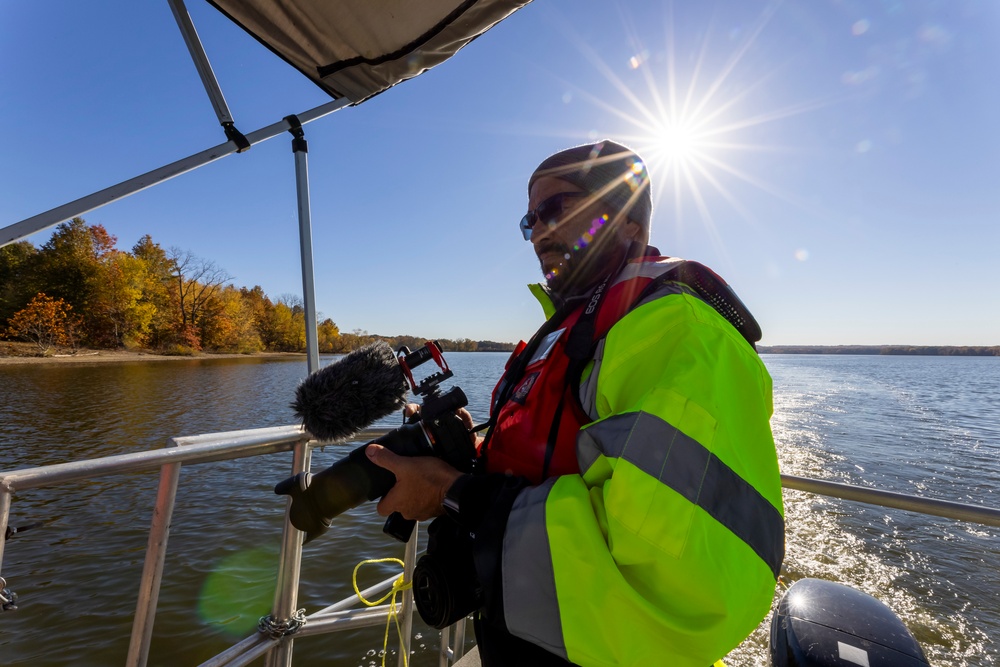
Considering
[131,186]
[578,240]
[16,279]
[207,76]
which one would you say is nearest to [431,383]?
[578,240]

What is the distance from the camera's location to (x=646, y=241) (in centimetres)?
145

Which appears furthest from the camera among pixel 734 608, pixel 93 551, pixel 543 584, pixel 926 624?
pixel 93 551

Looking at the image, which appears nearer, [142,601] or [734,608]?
[734,608]

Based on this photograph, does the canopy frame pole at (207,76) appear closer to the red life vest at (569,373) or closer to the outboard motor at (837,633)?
the red life vest at (569,373)

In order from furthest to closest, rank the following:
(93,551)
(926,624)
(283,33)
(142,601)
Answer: (93,551)
(926,624)
(283,33)
(142,601)

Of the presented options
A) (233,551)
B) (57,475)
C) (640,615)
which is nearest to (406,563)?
(57,475)

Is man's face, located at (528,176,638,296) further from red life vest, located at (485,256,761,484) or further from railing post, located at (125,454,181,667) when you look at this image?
railing post, located at (125,454,181,667)

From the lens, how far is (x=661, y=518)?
27.3 inches

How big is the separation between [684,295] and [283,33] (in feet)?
6.78

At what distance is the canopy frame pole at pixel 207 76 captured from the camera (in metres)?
1.87

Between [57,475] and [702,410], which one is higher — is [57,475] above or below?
below

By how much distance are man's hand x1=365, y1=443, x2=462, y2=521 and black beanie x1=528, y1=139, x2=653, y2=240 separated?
95cm

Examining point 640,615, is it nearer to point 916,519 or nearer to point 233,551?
point 233,551

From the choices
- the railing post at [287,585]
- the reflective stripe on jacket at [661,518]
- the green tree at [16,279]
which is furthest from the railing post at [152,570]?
the green tree at [16,279]
